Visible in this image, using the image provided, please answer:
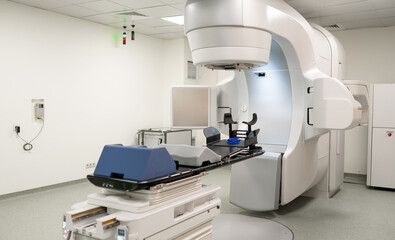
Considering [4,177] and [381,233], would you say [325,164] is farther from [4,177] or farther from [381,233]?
[4,177]

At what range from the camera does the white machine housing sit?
237 centimetres

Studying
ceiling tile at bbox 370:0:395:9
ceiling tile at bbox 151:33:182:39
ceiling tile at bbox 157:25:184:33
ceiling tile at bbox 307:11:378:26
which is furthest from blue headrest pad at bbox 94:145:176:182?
ceiling tile at bbox 151:33:182:39

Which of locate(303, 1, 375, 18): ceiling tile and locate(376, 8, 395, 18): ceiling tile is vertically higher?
locate(376, 8, 395, 18): ceiling tile

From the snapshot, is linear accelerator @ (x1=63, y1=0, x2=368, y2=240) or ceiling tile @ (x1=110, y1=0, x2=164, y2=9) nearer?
linear accelerator @ (x1=63, y1=0, x2=368, y2=240)

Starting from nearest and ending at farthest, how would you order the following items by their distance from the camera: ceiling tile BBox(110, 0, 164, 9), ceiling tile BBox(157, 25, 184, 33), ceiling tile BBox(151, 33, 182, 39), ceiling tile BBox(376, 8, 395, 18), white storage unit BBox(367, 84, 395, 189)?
ceiling tile BBox(110, 0, 164, 9)
ceiling tile BBox(376, 8, 395, 18)
white storage unit BBox(367, 84, 395, 189)
ceiling tile BBox(157, 25, 184, 33)
ceiling tile BBox(151, 33, 182, 39)

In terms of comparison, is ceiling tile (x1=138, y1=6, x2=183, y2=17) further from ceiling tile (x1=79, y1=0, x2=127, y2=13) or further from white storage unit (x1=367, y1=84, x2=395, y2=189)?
white storage unit (x1=367, y1=84, x2=395, y2=189)

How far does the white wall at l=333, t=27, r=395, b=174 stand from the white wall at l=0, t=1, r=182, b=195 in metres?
3.19

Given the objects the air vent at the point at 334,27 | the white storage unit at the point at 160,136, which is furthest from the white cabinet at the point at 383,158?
the white storage unit at the point at 160,136

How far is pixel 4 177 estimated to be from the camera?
390cm

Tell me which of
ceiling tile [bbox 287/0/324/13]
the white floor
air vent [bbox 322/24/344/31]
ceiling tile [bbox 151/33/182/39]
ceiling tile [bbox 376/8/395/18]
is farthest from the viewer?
ceiling tile [bbox 151/33/182/39]

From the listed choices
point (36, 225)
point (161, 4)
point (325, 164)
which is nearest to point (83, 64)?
point (161, 4)

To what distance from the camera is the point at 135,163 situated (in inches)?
64.9

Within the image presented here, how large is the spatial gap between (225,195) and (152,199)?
2682 mm

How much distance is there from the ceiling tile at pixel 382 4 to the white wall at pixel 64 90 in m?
3.42
